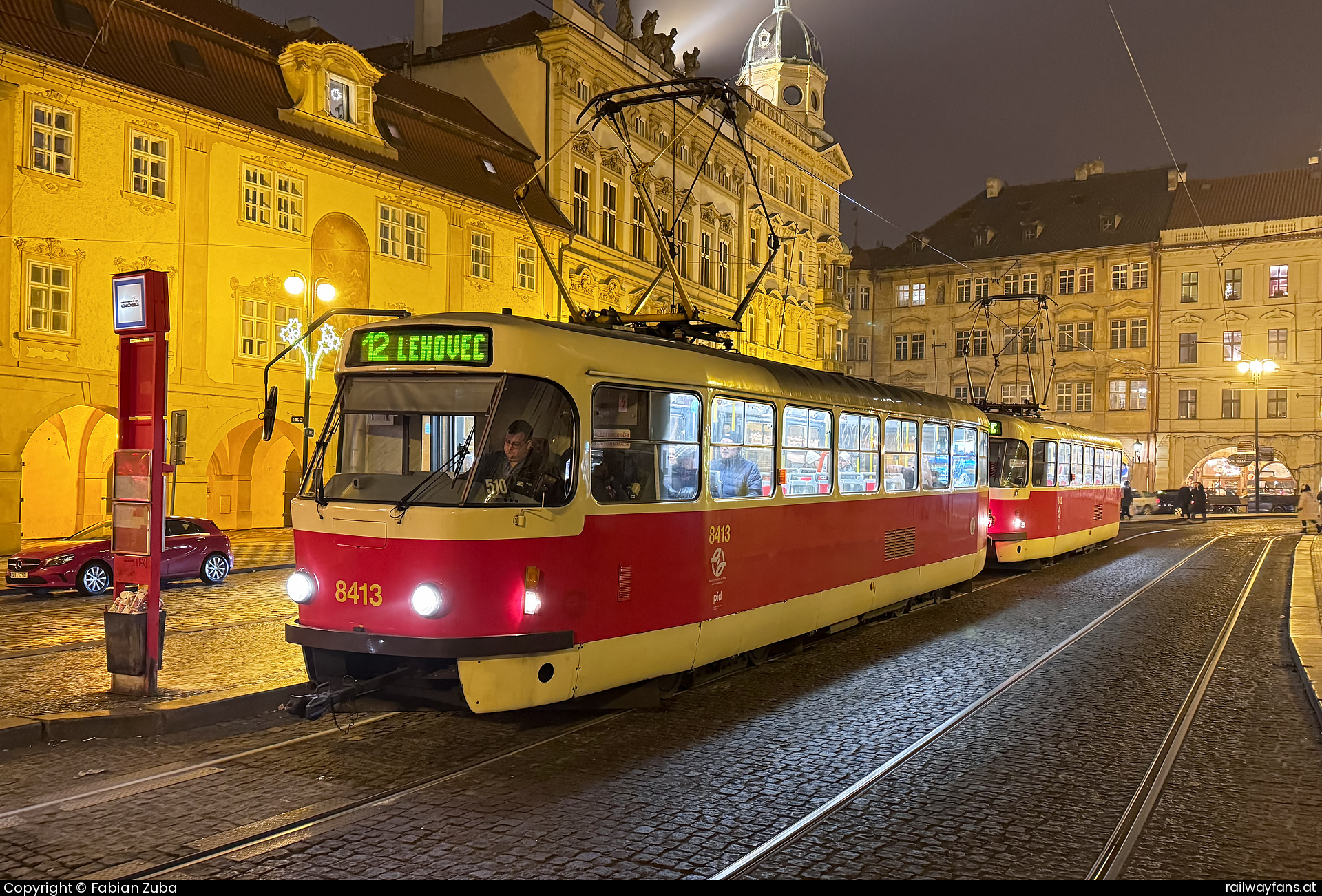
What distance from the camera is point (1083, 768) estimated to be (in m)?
7.63

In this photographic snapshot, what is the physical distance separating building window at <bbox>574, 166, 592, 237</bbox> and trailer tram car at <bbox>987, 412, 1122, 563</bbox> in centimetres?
1900

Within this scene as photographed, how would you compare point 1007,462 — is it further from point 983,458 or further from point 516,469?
point 516,469

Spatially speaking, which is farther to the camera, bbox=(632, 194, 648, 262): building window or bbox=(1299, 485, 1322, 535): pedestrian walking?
bbox=(632, 194, 648, 262): building window

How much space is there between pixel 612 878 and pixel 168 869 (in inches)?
82.8

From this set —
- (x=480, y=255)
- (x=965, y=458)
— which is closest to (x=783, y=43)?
(x=480, y=255)

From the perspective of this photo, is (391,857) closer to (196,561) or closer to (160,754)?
(160,754)

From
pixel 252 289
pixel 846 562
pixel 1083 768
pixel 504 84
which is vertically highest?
pixel 504 84

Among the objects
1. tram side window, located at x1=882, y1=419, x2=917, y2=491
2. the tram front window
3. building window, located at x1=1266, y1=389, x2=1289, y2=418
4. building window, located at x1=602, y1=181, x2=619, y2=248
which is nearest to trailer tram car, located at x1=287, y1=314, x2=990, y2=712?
tram side window, located at x1=882, y1=419, x2=917, y2=491

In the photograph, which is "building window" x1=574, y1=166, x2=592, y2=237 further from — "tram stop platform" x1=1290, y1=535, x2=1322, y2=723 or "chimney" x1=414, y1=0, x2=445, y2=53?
"tram stop platform" x1=1290, y1=535, x2=1322, y2=723

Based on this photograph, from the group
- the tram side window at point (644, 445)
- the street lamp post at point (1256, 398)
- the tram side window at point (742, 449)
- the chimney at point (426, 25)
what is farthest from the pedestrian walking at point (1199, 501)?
the tram side window at point (644, 445)

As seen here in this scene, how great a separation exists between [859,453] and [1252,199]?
63620 mm

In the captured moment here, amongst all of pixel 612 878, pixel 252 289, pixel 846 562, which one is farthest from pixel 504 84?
pixel 612 878

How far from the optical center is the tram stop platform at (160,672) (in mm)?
8242

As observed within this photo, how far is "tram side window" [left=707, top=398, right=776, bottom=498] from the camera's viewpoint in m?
9.68
